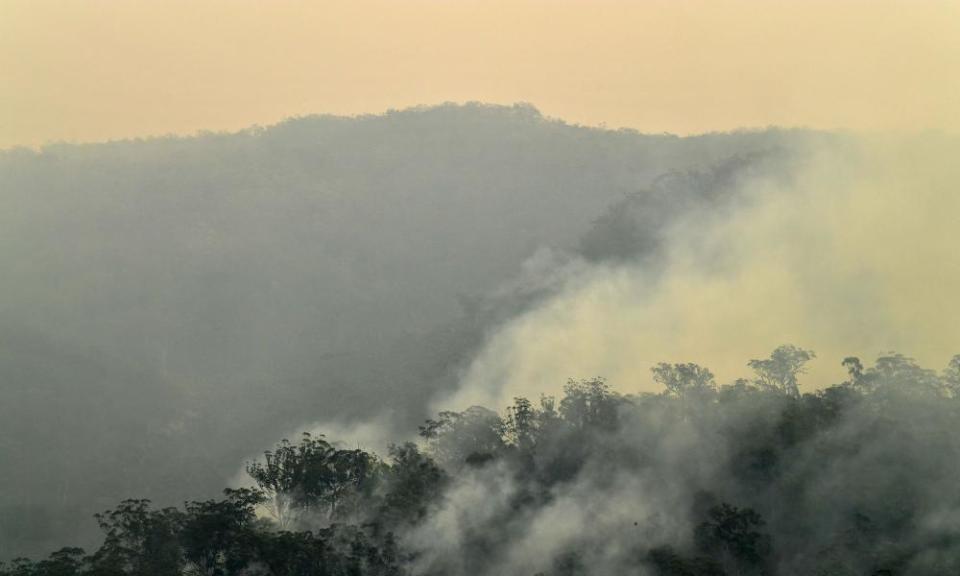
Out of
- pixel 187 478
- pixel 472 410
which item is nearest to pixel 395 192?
pixel 187 478

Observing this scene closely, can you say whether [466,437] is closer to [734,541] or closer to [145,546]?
[734,541]

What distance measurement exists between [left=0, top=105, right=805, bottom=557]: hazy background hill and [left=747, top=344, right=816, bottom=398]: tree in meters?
32.6

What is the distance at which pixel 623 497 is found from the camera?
70500 millimetres

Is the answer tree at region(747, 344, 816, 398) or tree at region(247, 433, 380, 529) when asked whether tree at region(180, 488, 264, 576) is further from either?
tree at region(747, 344, 816, 398)

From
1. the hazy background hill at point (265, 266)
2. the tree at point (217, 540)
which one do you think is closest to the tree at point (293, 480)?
the tree at point (217, 540)

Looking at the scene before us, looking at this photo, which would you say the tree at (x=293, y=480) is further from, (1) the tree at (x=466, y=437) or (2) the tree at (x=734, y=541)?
(2) the tree at (x=734, y=541)

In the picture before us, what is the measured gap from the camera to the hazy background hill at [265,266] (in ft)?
323

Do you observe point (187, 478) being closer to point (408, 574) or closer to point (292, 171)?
point (408, 574)

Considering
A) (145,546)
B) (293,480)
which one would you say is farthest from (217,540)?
(293,480)

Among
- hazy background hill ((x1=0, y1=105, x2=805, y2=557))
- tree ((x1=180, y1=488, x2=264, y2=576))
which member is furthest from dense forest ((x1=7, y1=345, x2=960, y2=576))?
hazy background hill ((x1=0, y1=105, x2=805, y2=557))

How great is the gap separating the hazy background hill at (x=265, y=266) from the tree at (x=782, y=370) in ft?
107

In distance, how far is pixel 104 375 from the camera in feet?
346

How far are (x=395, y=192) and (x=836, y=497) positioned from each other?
3864 inches

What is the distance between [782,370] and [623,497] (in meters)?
18.7
